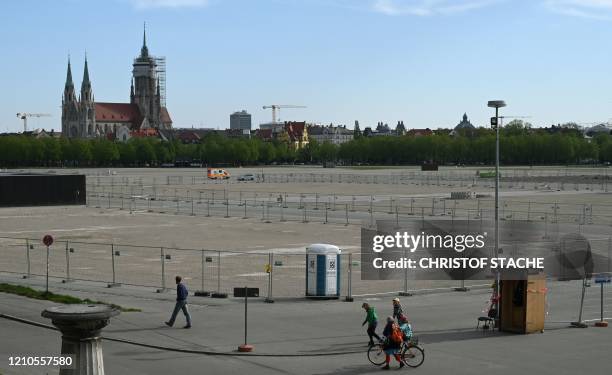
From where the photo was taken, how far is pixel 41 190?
7625 cm

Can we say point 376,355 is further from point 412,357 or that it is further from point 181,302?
point 181,302

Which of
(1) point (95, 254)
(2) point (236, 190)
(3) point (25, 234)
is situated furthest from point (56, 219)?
(2) point (236, 190)

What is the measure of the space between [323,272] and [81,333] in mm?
17028

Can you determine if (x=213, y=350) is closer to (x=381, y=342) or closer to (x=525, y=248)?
(x=381, y=342)

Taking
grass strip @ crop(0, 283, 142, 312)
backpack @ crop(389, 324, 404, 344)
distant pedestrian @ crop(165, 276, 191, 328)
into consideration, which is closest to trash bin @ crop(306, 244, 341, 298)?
grass strip @ crop(0, 283, 142, 312)

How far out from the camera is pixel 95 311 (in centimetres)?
1244

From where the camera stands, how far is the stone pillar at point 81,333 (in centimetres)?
1227

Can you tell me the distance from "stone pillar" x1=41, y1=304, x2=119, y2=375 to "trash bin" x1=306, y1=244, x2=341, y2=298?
54.8 feet

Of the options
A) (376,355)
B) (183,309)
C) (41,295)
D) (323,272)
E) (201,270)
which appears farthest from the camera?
(201,270)

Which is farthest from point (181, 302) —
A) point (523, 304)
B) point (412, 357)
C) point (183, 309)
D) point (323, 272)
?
point (523, 304)

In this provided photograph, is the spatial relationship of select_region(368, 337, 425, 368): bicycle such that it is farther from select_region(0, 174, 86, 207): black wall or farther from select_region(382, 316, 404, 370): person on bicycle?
select_region(0, 174, 86, 207): black wall

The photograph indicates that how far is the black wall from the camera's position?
74750mm

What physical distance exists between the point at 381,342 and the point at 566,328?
23.5 ft

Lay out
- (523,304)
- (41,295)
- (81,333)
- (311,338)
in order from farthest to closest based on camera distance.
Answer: (41,295)
(523,304)
(311,338)
(81,333)
